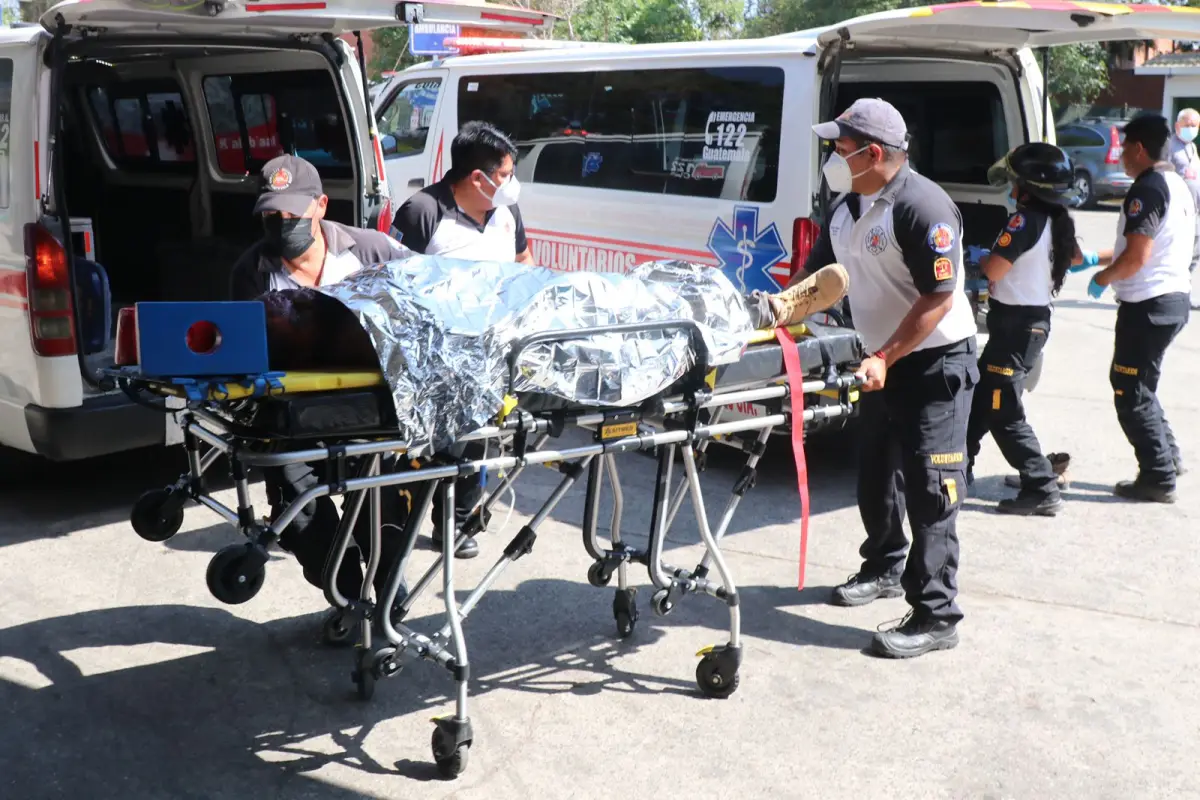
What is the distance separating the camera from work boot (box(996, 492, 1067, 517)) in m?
5.46

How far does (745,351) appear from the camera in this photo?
137 inches

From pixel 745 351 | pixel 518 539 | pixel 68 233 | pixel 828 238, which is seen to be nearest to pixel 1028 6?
pixel 828 238

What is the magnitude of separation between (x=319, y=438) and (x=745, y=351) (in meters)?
1.27

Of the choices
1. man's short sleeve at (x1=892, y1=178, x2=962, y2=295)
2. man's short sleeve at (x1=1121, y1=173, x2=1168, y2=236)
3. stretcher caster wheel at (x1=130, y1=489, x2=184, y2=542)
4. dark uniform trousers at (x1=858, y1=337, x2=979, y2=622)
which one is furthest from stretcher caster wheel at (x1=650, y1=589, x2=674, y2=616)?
man's short sleeve at (x1=1121, y1=173, x2=1168, y2=236)

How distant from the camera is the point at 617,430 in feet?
10.7

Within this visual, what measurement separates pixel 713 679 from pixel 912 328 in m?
1.28

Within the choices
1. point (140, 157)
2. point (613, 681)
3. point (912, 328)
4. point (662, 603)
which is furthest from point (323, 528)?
point (140, 157)

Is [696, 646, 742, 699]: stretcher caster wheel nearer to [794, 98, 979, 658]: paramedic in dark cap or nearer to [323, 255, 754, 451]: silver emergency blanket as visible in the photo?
[794, 98, 979, 658]: paramedic in dark cap

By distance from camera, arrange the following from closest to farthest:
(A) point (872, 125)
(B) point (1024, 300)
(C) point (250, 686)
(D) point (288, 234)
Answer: (D) point (288, 234), (C) point (250, 686), (A) point (872, 125), (B) point (1024, 300)

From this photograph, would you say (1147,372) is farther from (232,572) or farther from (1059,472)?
(232,572)

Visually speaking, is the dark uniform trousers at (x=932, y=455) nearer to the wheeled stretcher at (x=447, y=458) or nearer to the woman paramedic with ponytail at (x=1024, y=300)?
the wheeled stretcher at (x=447, y=458)

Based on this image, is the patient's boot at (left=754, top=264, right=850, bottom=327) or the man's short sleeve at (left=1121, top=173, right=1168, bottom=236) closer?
the patient's boot at (left=754, top=264, right=850, bottom=327)

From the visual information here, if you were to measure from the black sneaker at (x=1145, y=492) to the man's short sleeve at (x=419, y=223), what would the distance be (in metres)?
3.53

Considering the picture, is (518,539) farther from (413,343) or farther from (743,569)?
(743,569)
